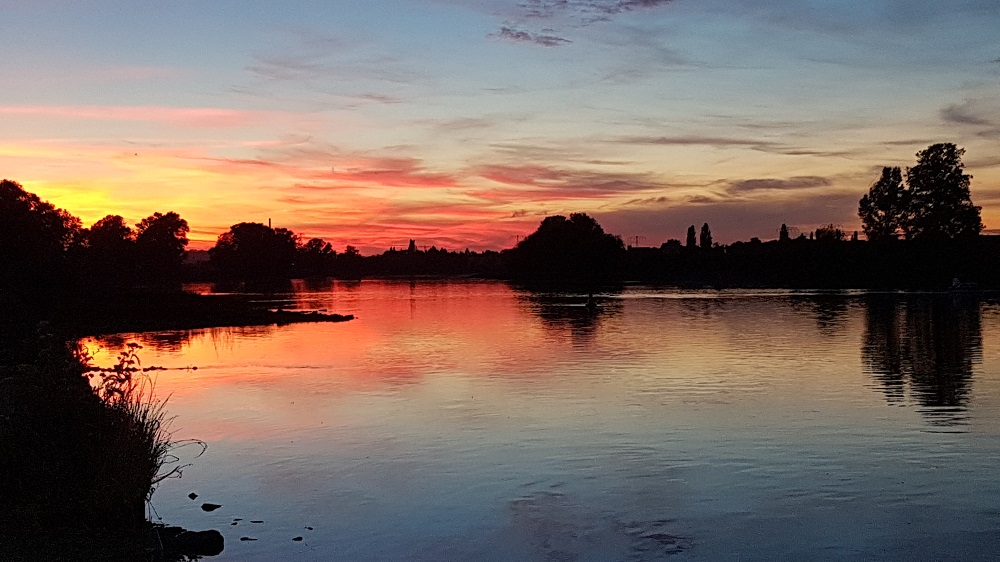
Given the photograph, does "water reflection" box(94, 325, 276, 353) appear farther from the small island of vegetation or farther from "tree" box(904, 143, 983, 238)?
"tree" box(904, 143, 983, 238)

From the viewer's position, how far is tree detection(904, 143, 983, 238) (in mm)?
137500

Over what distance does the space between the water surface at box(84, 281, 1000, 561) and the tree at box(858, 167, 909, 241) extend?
105 metres

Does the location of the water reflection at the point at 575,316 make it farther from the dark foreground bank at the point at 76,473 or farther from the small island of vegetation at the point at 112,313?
the dark foreground bank at the point at 76,473

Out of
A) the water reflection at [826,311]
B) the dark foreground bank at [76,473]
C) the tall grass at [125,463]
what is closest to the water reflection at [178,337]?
the dark foreground bank at [76,473]

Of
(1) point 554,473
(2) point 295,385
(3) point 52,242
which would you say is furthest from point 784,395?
(3) point 52,242

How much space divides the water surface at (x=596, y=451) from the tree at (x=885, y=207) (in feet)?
346

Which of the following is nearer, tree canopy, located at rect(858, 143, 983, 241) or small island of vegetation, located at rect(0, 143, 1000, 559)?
small island of vegetation, located at rect(0, 143, 1000, 559)

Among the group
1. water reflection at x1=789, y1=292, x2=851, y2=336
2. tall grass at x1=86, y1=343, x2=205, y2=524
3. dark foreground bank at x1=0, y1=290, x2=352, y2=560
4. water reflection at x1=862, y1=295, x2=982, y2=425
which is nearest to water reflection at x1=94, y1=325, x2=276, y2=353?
dark foreground bank at x1=0, y1=290, x2=352, y2=560

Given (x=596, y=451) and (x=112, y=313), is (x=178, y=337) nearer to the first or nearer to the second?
(x=112, y=313)

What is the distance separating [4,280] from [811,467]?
6549cm

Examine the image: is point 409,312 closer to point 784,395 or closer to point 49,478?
point 784,395

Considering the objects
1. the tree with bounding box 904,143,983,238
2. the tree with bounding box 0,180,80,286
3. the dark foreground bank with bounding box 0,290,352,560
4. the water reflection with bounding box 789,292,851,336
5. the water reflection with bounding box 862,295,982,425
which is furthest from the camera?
the tree with bounding box 904,143,983,238

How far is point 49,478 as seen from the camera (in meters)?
15.1

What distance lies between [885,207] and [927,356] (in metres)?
113
